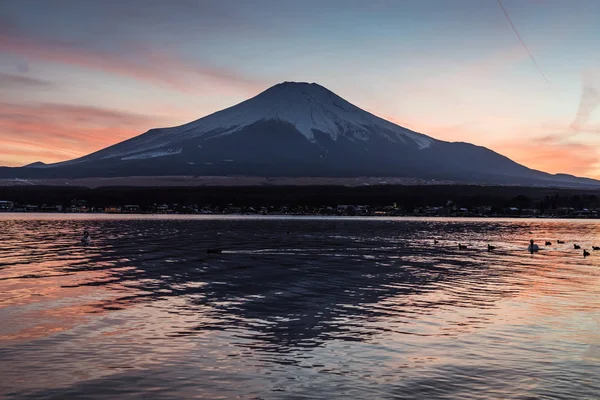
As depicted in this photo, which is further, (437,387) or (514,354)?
(514,354)

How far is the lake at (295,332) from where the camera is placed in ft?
59.4

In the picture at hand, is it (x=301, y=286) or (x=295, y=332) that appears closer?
(x=295, y=332)

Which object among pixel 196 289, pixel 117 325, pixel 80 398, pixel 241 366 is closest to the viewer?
pixel 80 398

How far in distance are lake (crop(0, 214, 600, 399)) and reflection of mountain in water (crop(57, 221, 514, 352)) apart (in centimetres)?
15

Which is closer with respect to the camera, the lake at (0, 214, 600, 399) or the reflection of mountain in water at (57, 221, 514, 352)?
the lake at (0, 214, 600, 399)

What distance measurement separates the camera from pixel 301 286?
40.0 meters

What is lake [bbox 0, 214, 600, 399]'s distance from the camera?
1811cm

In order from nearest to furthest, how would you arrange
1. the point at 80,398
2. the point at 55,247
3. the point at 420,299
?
1. the point at 80,398
2. the point at 420,299
3. the point at 55,247

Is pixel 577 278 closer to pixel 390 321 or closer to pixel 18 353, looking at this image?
pixel 390 321

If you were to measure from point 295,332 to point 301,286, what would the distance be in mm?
14785

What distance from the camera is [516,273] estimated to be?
49.5 m

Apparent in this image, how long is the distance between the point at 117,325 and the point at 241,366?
8.64m

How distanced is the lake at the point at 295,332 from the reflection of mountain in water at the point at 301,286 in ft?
0.49

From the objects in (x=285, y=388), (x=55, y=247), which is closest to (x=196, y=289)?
(x=285, y=388)
